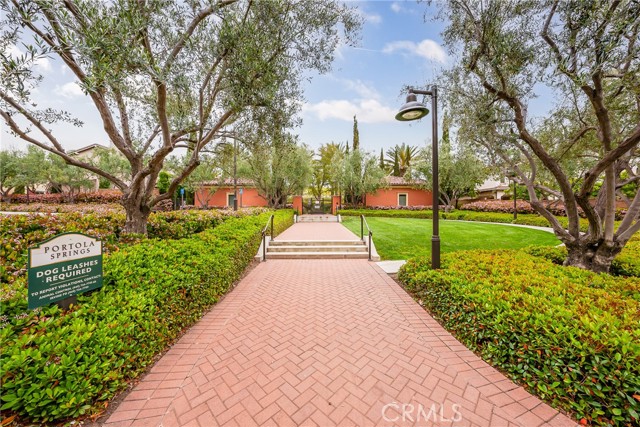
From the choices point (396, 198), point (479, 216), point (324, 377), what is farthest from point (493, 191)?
point (324, 377)

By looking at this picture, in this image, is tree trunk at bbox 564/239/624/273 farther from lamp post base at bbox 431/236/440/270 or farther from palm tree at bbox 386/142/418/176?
palm tree at bbox 386/142/418/176

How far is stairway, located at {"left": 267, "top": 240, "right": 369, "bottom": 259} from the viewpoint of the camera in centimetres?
744

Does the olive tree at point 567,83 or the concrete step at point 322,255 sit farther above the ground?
the olive tree at point 567,83

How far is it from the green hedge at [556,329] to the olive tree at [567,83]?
1322mm

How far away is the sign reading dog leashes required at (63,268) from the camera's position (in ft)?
6.77

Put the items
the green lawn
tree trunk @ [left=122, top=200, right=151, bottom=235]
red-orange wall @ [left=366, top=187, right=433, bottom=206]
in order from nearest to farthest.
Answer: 1. tree trunk @ [left=122, top=200, right=151, bottom=235]
2. the green lawn
3. red-orange wall @ [left=366, top=187, right=433, bottom=206]

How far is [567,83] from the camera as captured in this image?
4.82 m

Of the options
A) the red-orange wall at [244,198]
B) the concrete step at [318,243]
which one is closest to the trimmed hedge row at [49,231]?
the concrete step at [318,243]

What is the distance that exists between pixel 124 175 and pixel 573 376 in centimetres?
2972

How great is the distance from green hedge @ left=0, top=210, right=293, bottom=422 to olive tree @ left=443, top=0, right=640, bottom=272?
6.00 metres

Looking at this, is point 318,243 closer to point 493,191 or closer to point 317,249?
point 317,249

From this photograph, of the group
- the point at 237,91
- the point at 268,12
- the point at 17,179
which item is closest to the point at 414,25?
the point at 268,12

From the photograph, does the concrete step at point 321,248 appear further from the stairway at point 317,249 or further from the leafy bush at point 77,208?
the leafy bush at point 77,208
